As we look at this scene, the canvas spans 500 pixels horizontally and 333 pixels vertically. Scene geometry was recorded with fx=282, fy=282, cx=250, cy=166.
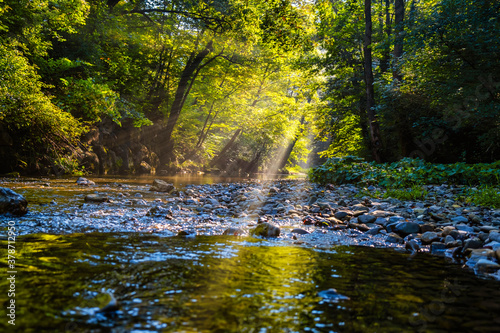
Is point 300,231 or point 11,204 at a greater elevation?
point 11,204

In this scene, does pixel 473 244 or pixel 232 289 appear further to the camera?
pixel 473 244

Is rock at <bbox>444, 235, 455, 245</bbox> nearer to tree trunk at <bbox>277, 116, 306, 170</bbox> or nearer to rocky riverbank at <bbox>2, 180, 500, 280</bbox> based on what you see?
rocky riverbank at <bbox>2, 180, 500, 280</bbox>

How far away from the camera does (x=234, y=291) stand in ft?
5.98

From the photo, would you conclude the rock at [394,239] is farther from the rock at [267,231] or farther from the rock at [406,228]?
the rock at [267,231]

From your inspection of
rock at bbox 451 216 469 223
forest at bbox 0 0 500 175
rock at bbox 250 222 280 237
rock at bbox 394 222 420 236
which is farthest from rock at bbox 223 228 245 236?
forest at bbox 0 0 500 175

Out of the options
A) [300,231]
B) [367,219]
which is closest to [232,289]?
[300,231]

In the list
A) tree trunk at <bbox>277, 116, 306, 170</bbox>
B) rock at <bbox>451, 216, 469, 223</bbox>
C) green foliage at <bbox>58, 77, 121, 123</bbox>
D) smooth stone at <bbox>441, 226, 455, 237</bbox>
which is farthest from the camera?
tree trunk at <bbox>277, 116, 306, 170</bbox>

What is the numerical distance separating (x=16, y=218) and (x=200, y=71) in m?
15.9

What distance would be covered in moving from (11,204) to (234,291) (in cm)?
374

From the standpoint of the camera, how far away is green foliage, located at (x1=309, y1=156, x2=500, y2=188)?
25.5 ft

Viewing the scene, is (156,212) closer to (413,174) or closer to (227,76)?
(413,174)

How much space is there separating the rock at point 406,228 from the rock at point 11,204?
5.21 meters

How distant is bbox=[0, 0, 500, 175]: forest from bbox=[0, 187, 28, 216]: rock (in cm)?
513

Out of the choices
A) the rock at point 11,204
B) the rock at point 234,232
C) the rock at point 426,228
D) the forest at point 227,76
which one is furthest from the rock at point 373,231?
the rock at point 11,204
